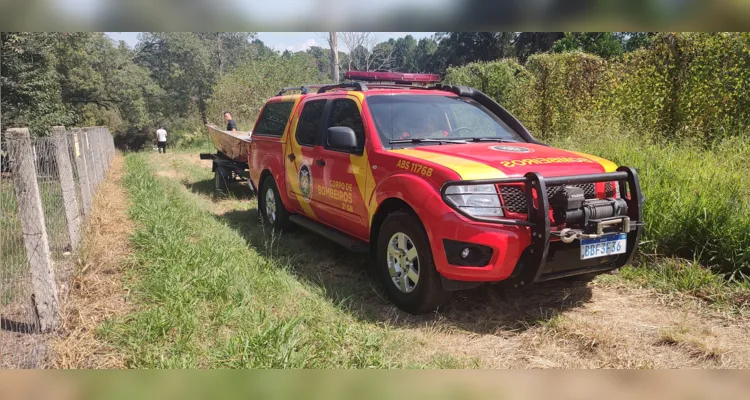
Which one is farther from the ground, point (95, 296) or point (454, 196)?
point (454, 196)

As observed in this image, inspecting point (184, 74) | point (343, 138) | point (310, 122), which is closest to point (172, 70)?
point (184, 74)

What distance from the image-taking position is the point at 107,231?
604cm

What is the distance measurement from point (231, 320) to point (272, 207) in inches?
128

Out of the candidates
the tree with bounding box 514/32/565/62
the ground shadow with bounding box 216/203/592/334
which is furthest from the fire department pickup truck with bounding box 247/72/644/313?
the tree with bounding box 514/32/565/62

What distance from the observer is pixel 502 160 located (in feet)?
12.3

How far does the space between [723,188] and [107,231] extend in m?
6.67

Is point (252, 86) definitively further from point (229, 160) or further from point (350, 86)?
point (350, 86)

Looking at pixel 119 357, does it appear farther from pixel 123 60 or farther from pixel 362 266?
pixel 123 60

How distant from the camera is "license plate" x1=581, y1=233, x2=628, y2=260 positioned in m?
3.56

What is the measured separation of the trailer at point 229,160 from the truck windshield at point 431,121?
505 centimetres

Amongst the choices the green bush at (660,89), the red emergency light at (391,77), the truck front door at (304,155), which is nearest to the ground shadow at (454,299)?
the truck front door at (304,155)

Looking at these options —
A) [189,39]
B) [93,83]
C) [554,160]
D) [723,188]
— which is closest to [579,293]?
[554,160]

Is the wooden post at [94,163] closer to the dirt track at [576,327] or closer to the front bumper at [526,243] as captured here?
the dirt track at [576,327]

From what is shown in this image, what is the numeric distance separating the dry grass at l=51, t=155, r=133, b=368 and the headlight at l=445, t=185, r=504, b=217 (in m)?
2.36
